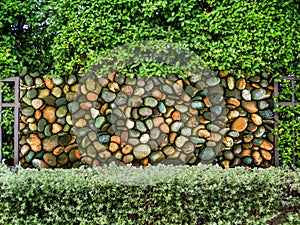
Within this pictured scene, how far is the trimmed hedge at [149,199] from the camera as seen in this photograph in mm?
3367

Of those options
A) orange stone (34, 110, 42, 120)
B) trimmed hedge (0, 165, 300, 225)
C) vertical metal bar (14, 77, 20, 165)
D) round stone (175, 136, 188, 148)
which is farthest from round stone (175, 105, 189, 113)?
vertical metal bar (14, 77, 20, 165)

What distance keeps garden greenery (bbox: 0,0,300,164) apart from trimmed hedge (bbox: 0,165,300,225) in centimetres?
103

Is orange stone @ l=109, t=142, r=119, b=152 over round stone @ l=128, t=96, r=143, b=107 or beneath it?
beneath

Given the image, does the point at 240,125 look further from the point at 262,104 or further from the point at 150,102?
the point at 150,102

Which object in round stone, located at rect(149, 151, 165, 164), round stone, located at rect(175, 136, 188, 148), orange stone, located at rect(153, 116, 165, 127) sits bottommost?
round stone, located at rect(149, 151, 165, 164)

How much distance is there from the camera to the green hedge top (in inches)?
168

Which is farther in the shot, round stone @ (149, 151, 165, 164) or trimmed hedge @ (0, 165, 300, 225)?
round stone @ (149, 151, 165, 164)

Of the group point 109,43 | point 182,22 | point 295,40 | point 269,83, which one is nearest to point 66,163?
point 109,43

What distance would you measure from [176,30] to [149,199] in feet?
6.15

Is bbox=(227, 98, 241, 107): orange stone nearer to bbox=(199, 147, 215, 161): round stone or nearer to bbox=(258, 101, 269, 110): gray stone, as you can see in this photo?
bbox=(258, 101, 269, 110): gray stone

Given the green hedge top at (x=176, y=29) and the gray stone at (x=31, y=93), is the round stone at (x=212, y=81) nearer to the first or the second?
the green hedge top at (x=176, y=29)

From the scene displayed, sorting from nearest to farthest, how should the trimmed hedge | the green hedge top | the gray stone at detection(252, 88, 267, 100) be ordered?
the trimmed hedge < the green hedge top < the gray stone at detection(252, 88, 267, 100)

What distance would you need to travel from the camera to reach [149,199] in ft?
11.1

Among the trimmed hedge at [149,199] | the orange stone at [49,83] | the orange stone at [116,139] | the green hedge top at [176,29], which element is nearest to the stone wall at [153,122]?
the orange stone at [116,139]
